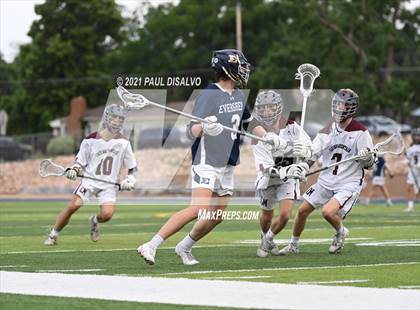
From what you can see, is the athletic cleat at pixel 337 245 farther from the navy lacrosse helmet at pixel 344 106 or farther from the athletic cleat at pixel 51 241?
the athletic cleat at pixel 51 241

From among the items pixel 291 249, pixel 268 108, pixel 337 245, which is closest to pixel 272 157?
pixel 268 108

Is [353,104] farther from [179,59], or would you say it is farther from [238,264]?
[179,59]

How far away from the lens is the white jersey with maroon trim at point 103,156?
1563 cm

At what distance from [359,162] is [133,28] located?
75689 mm

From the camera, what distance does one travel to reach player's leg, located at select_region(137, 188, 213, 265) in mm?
10805

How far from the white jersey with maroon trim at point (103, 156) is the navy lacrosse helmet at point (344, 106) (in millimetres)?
3439

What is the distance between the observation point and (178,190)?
1510 inches

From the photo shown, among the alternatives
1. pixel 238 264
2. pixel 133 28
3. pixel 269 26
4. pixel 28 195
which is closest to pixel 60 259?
pixel 238 264

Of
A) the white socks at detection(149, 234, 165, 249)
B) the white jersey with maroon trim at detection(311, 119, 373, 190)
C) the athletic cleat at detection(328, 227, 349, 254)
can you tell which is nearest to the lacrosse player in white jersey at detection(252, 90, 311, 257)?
the white jersey with maroon trim at detection(311, 119, 373, 190)

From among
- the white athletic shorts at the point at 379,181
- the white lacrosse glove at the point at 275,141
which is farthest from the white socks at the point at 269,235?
the white athletic shorts at the point at 379,181

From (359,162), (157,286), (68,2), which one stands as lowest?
(157,286)

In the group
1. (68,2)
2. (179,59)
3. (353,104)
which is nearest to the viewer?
(353,104)

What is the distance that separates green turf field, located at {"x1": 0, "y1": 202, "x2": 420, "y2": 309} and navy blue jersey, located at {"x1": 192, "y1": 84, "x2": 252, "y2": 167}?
1.03 m

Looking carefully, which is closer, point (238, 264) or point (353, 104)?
point (238, 264)
